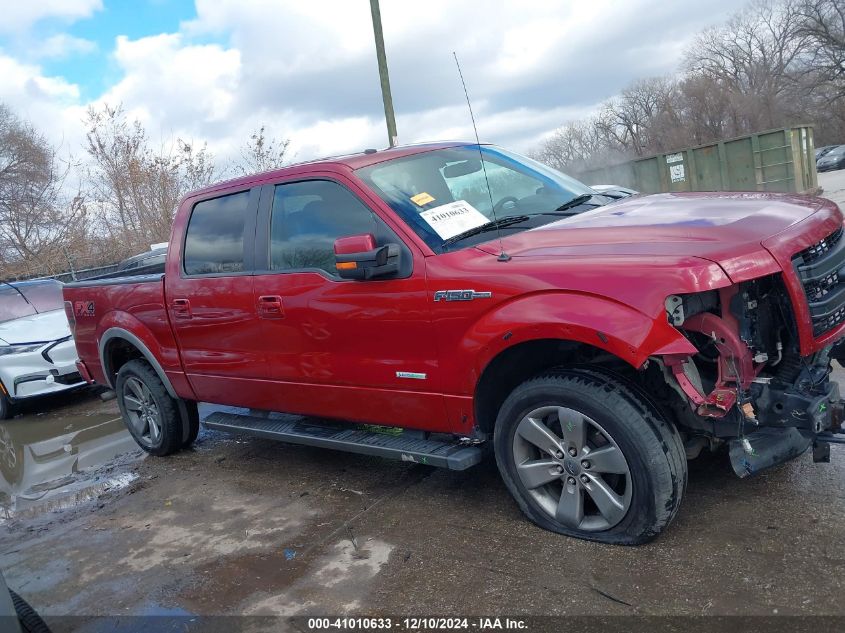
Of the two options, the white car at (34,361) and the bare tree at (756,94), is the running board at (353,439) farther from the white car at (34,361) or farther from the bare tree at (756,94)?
the bare tree at (756,94)

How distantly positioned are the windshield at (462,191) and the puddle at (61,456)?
126 inches

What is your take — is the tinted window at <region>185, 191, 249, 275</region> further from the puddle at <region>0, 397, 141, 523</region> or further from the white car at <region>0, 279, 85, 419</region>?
the white car at <region>0, 279, 85, 419</region>

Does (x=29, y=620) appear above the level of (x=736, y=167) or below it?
below

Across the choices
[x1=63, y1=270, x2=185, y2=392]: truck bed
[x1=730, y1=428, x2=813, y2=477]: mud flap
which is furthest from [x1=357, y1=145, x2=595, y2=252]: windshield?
[x1=63, y1=270, x2=185, y2=392]: truck bed

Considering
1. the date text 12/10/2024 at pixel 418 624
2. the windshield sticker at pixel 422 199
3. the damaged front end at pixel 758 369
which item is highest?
the windshield sticker at pixel 422 199

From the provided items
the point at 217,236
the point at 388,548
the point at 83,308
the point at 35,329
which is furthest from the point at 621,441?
the point at 35,329

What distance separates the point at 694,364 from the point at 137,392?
447cm

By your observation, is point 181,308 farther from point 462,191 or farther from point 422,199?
point 462,191

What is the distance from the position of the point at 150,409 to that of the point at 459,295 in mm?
3429

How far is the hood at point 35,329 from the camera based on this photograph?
834 cm

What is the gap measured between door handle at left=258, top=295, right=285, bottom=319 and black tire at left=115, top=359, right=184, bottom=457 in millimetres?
1727

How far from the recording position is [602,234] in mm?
3336

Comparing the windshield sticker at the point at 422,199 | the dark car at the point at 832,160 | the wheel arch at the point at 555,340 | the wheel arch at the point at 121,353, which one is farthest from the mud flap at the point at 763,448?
the dark car at the point at 832,160

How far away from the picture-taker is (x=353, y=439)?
13.7 ft
